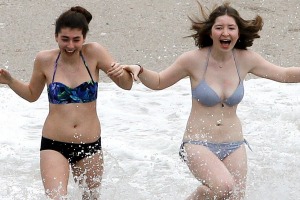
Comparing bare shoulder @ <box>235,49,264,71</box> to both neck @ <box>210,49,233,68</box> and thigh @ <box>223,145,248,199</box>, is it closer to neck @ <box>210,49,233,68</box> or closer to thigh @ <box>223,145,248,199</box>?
neck @ <box>210,49,233,68</box>

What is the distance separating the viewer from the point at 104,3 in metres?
12.9

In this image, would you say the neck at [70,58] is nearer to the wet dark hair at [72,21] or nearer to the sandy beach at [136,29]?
the wet dark hair at [72,21]

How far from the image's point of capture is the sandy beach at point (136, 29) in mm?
11047

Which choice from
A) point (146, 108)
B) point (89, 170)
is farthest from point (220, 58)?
point (146, 108)

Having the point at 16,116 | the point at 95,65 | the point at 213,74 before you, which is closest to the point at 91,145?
the point at 95,65

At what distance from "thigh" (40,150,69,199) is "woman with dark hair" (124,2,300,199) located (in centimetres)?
73

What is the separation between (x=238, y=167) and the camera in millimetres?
5637

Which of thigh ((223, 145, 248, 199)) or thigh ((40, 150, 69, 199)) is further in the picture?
thigh ((223, 145, 248, 199))

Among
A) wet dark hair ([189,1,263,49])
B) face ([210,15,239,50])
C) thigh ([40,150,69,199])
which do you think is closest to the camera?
thigh ([40,150,69,199])

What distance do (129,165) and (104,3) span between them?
18.1ft

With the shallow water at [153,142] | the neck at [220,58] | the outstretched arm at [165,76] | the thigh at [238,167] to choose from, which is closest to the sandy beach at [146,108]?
the shallow water at [153,142]

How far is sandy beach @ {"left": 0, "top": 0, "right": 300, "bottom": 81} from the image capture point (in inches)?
435

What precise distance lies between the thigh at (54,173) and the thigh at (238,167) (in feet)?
3.54

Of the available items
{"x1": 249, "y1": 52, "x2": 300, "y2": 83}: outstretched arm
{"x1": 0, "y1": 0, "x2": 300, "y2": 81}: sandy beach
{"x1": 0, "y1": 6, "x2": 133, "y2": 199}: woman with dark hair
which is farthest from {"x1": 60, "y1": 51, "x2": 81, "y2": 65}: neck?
{"x1": 0, "y1": 0, "x2": 300, "y2": 81}: sandy beach
